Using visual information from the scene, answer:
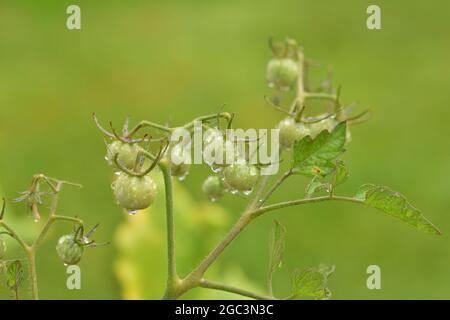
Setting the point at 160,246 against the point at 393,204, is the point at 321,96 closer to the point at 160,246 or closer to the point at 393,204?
the point at 393,204

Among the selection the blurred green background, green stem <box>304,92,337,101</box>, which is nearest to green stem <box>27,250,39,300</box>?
green stem <box>304,92,337,101</box>

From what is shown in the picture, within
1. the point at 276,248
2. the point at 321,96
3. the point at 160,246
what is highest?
the point at 321,96

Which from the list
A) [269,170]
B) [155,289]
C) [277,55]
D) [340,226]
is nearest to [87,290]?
[340,226]

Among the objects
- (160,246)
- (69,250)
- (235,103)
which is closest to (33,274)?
(69,250)

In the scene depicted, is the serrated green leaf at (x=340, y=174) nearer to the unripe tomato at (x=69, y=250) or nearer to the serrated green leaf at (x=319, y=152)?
the serrated green leaf at (x=319, y=152)

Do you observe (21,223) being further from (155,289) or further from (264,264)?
(264,264)
